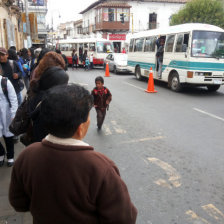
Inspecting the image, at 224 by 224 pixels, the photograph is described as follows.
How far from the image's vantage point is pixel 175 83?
1062 cm

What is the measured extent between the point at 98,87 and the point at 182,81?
5711mm

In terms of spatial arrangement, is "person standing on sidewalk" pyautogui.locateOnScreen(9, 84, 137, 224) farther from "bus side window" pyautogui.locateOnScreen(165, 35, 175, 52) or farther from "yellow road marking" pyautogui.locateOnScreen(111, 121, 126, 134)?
"bus side window" pyautogui.locateOnScreen(165, 35, 175, 52)

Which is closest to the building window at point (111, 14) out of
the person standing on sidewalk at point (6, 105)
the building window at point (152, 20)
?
the building window at point (152, 20)

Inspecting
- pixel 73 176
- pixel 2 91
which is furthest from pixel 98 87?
pixel 73 176

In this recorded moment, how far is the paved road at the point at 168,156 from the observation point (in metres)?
2.91

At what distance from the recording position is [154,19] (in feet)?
130

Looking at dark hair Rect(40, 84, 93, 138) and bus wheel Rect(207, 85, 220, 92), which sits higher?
dark hair Rect(40, 84, 93, 138)

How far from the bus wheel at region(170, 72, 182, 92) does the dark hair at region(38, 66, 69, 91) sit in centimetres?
849

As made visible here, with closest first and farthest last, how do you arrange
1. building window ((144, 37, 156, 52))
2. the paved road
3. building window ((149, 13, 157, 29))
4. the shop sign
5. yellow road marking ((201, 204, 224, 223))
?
yellow road marking ((201, 204, 224, 223)) → the paved road → building window ((144, 37, 156, 52)) → the shop sign → building window ((149, 13, 157, 29))

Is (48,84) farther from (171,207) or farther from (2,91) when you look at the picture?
(171,207)

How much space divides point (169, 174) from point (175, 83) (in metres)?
7.51

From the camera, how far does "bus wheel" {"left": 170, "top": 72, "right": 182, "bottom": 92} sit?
1037 centimetres

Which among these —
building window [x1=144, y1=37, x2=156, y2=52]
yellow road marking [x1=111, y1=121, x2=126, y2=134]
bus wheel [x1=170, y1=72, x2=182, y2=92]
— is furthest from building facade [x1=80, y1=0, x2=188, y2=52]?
yellow road marking [x1=111, y1=121, x2=126, y2=134]

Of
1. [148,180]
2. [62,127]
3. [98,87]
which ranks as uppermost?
[62,127]
